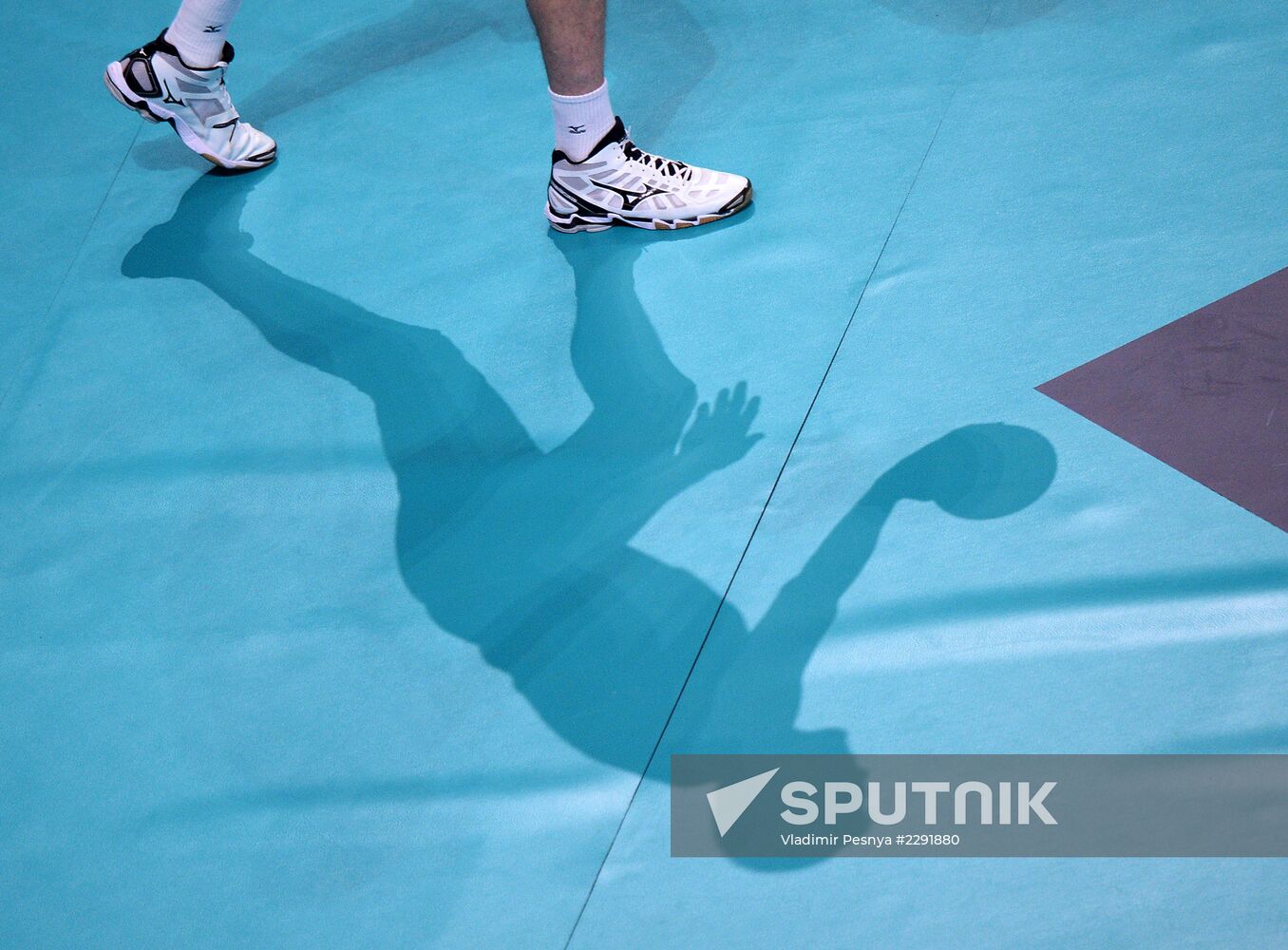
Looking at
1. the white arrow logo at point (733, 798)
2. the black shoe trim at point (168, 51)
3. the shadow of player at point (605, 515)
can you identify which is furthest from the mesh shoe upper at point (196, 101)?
the white arrow logo at point (733, 798)

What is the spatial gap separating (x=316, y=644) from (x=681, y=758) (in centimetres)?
50

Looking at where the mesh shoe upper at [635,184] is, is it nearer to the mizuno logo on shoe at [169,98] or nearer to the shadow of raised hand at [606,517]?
the shadow of raised hand at [606,517]

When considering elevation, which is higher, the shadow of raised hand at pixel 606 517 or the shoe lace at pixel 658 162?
the shoe lace at pixel 658 162

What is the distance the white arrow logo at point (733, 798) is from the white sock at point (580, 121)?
1.07 meters

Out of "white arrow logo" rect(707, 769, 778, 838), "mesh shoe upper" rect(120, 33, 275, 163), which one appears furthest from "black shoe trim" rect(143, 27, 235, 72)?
"white arrow logo" rect(707, 769, 778, 838)

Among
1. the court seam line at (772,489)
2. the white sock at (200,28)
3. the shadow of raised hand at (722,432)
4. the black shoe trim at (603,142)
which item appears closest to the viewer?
the court seam line at (772,489)

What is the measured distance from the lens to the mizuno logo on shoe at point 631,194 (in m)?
1.78

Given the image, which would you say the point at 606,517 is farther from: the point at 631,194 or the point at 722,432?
the point at 631,194

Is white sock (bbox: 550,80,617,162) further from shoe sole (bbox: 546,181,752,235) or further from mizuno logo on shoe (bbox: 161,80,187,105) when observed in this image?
mizuno logo on shoe (bbox: 161,80,187,105)

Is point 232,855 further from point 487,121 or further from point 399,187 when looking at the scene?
point 487,121

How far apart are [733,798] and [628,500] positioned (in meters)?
0.43

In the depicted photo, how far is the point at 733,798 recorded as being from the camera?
1.15 metres

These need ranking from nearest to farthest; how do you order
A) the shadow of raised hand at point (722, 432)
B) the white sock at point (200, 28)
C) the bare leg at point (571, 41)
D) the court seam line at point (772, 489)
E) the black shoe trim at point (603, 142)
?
the court seam line at point (772, 489), the shadow of raised hand at point (722, 432), the bare leg at point (571, 41), the black shoe trim at point (603, 142), the white sock at point (200, 28)

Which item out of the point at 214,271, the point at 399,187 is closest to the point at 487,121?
the point at 399,187
